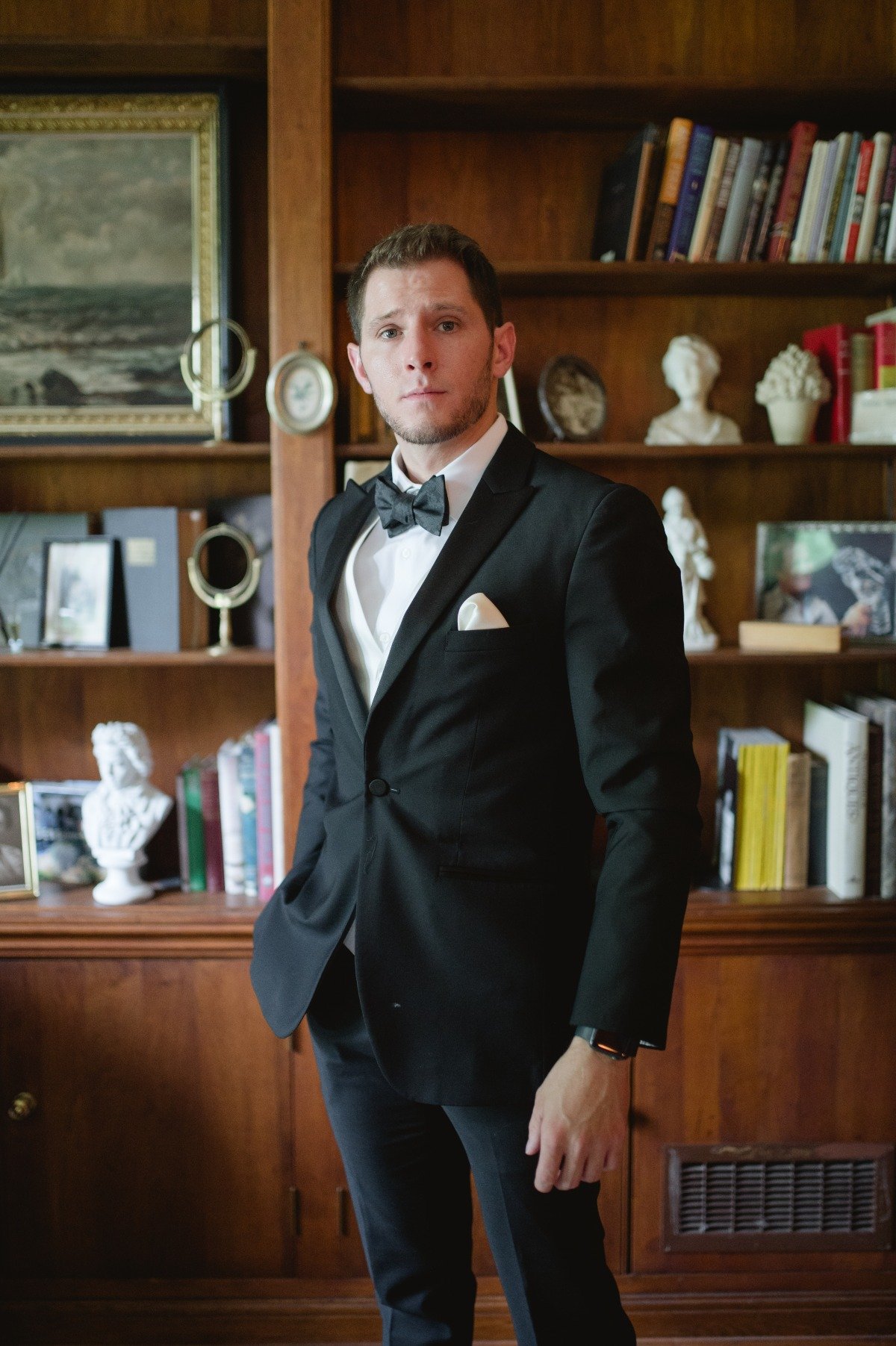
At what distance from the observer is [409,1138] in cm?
143

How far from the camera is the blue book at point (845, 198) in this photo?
2010 mm

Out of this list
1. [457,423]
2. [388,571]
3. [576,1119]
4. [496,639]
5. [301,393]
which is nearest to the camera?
[576,1119]

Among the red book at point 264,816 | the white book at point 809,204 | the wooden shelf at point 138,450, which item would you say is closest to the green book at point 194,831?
the red book at point 264,816

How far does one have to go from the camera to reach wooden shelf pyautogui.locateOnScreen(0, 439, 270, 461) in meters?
2.03

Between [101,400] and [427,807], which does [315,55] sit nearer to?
[101,400]

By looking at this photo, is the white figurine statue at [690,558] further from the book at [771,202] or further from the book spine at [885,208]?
the book spine at [885,208]

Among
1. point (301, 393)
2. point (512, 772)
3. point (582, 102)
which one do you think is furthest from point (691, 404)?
point (512, 772)

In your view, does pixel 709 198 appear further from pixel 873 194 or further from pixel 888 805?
pixel 888 805

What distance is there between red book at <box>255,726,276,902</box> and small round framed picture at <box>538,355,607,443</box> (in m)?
0.85

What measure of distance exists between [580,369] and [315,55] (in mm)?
749

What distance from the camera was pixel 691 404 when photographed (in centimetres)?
213

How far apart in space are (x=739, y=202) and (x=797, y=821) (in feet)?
4.02

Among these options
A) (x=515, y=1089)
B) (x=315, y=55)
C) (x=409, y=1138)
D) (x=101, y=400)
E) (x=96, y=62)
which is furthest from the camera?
(x=101, y=400)

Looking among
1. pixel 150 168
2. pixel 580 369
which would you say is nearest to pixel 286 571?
pixel 580 369
